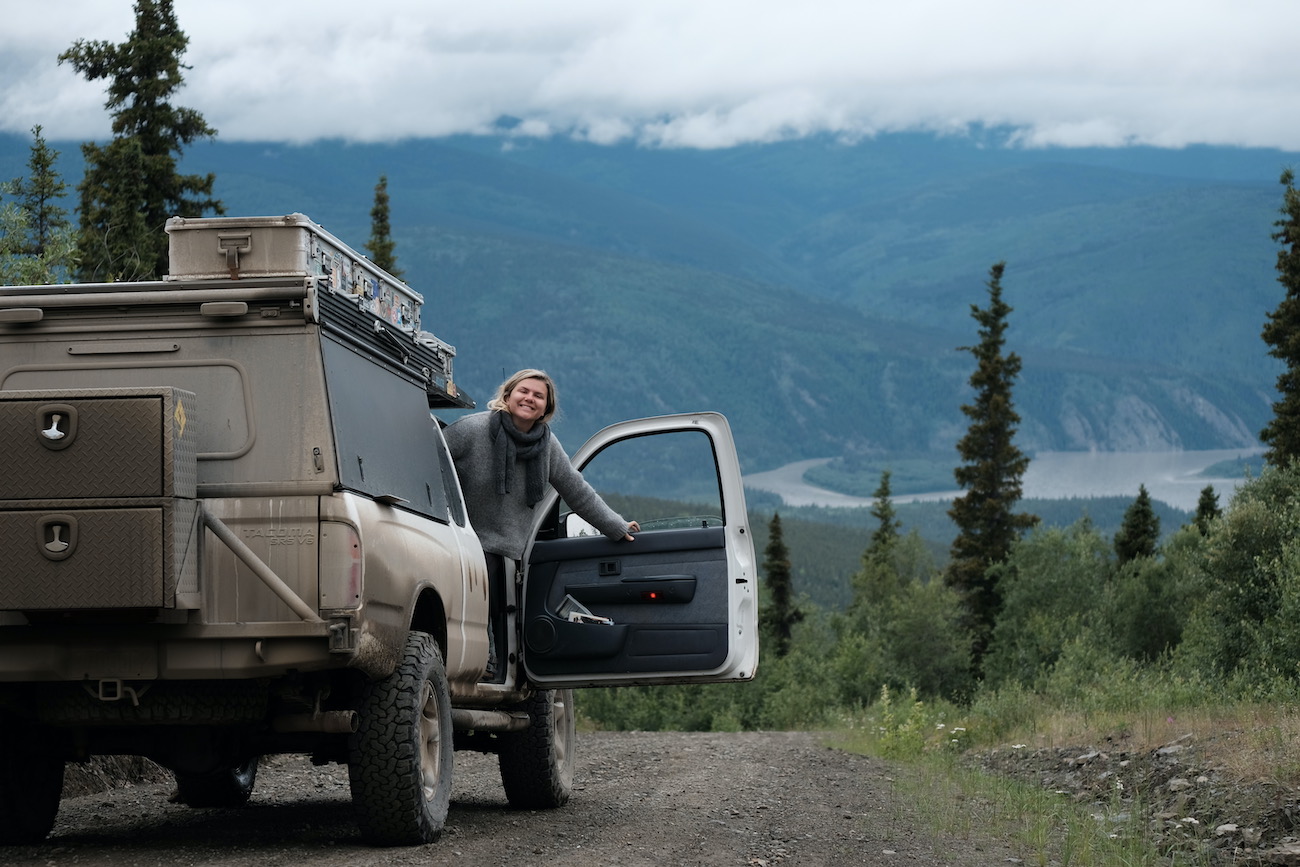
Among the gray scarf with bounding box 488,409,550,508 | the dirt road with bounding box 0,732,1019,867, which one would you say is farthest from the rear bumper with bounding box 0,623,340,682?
the gray scarf with bounding box 488,409,550,508

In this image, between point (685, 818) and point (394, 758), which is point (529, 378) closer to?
point (394, 758)

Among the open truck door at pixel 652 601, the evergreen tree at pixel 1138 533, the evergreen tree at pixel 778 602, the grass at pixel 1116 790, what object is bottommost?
the evergreen tree at pixel 778 602

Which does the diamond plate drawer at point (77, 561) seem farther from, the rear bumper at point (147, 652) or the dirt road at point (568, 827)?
the dirt road at point (568, 827)

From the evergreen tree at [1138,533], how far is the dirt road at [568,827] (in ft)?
187

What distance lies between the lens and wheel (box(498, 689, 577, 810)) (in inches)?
404

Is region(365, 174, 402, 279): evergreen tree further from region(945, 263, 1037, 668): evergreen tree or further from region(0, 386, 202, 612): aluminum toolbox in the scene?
region(0, 386, 202, 612): aluminum toolbox

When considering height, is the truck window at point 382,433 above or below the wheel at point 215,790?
above

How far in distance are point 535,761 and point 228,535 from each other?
3.91 metres

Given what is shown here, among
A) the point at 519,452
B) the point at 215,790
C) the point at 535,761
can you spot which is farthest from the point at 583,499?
the point at 215,790

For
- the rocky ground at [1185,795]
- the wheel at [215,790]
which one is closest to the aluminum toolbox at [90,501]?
the wheel at [215,790]

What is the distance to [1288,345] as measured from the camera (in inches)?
1778

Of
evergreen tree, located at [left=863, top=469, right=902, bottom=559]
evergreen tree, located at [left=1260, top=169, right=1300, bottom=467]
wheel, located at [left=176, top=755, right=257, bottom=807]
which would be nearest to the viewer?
wheel, located at [left=176, top=755, right=257, bottom=807]

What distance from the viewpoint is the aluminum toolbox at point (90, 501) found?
21.5ft

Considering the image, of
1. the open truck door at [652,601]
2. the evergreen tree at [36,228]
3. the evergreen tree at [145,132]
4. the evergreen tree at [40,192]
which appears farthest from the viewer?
the evergreen tree at [145,132]
